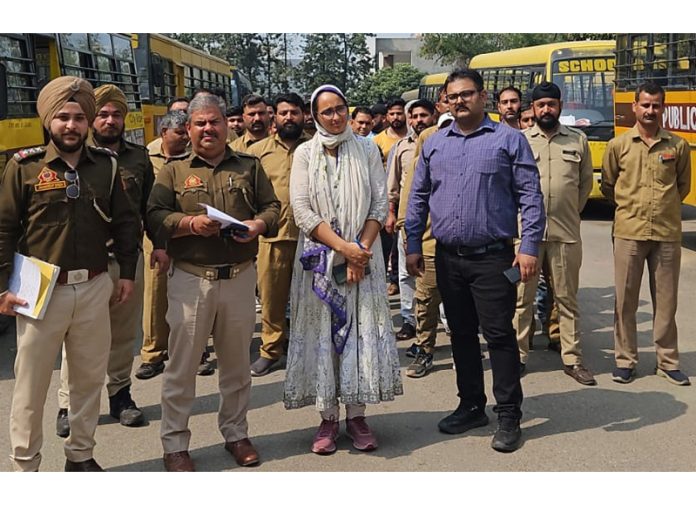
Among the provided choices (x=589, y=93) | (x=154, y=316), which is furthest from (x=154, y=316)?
(x=589, y=93)

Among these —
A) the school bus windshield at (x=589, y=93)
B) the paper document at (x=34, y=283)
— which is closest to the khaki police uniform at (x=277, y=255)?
the paper document at (x=34, y=283)

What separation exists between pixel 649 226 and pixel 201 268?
315 centimetres

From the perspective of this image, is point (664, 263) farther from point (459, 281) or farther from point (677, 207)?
point (459, 281)

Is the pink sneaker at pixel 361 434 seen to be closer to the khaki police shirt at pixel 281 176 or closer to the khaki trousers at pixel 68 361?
→ the khaki trousers at pixel 68 361

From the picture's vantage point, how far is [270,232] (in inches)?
163

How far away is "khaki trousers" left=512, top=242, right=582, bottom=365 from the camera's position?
5.66 m

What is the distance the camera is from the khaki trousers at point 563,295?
18.6 ft

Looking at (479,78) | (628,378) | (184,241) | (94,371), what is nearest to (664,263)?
(628,378)

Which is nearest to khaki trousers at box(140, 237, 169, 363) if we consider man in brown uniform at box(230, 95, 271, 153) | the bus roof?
man in brown uniform at box(230, 95, 271, 153)

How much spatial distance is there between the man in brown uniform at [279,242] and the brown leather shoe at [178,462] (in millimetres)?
1744

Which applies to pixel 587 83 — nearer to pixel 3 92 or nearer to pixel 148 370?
pixel 3 92

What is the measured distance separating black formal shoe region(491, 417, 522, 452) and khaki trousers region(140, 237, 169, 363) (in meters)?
2.62

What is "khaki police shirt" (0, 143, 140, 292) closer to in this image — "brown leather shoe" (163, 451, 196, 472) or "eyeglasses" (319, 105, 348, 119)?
"brown leather shoe" (163, 451, 196, 472)

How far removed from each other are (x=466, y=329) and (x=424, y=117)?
9.21ft
